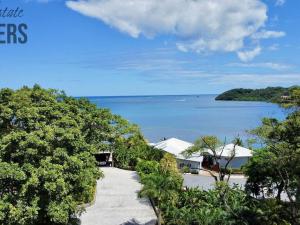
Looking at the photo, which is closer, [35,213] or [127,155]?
[35,213]

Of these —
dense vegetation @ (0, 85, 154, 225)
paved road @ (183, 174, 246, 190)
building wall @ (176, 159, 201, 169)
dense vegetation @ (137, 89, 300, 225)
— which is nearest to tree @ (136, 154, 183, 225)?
dense vegetation @ (137, 89, 300, 225)

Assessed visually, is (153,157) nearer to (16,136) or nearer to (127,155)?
(127,155)

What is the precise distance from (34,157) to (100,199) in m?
9.91

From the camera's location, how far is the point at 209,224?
59.6 ft

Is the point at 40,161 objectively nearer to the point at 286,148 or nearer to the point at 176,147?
the point at 286,148

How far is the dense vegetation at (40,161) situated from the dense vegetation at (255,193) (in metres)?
4.44

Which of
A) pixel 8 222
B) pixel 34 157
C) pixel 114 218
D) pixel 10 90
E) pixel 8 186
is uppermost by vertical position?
pixel 10 90

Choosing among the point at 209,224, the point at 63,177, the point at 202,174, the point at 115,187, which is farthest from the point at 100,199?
the point at 202,174

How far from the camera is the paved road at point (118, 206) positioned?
19719 millimetres

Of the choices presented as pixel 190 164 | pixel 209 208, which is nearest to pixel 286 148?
pixel 209 208

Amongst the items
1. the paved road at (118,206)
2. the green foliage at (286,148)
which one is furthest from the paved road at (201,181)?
the green foliage at (286,148)

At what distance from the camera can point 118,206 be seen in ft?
72.1

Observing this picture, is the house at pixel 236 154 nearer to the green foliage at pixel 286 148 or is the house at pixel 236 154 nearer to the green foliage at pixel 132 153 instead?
the green foliage at pixel 132 153

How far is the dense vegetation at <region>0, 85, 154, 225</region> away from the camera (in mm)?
13297
